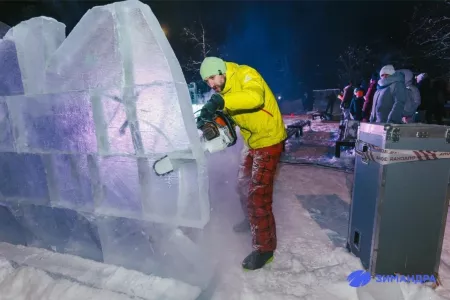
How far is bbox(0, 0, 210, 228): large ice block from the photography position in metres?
1.99

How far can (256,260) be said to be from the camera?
8.03 ft

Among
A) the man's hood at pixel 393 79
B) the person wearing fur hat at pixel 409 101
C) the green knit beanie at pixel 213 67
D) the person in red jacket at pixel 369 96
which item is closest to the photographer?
the green knit beanie at pixel 213 67

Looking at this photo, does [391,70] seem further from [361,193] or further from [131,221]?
[131,221]

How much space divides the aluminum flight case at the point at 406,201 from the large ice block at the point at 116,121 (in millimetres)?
1327

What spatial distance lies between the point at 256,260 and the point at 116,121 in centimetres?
170

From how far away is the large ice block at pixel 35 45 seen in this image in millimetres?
2309

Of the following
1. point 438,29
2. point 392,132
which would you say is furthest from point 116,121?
point 438,29

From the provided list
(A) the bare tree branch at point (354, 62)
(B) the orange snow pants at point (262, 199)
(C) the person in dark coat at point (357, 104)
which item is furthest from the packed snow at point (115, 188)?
(A) the bare tree branch at point (354, 62)

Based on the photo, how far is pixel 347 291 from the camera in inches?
82.7

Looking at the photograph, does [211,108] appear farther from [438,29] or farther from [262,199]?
[438,29]

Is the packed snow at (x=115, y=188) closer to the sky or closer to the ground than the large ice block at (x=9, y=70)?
closer to the ground

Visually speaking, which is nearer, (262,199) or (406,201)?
(406,201)

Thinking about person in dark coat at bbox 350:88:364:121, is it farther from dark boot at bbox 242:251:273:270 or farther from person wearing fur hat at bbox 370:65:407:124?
dark boot at bbox 242:251:273:270

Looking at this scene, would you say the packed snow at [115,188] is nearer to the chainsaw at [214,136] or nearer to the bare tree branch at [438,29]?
the chainsaw at [214,136]
